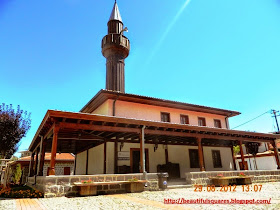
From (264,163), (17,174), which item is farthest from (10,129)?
(264,163)

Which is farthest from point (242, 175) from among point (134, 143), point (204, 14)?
point (204, 14)

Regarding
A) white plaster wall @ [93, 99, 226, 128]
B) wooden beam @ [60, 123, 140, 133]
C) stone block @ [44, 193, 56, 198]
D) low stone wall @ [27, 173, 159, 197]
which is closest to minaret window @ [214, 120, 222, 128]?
white plaster wall @ [93, 99, 226, 128]

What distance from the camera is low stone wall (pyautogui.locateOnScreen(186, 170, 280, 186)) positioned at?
10.9 m

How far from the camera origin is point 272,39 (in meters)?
9.72

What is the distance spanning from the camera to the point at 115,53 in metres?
20.9

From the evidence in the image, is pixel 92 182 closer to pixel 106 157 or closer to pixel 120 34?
pixel 106 157

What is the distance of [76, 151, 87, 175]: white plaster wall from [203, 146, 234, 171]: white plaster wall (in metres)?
9.90

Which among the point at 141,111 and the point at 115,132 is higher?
the point at 141,111

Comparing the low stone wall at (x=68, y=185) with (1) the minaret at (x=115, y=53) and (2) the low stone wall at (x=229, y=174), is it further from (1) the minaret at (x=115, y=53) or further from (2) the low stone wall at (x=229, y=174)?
(1) the minaret at (x=115, y=53)

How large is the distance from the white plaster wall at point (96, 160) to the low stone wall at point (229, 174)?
5339mm

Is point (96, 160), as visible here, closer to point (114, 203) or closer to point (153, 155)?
point (153, 155)

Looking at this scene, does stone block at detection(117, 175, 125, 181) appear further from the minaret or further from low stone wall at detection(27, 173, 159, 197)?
the minaret

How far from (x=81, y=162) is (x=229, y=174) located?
Result: 12.1 m

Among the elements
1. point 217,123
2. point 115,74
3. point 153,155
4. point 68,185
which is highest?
point 115,74
